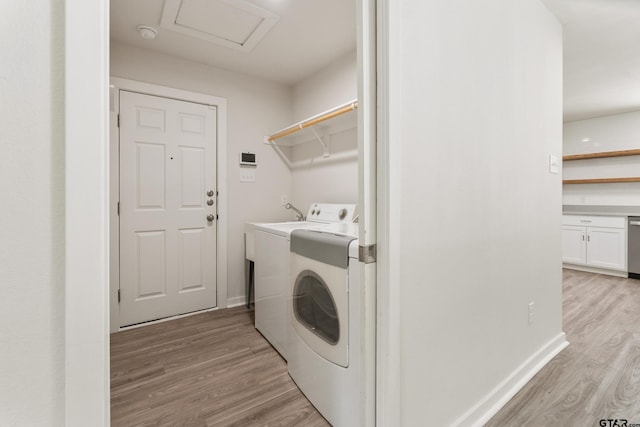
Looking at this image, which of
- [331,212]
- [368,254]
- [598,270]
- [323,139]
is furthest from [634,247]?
[368,254]

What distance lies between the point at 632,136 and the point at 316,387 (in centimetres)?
562

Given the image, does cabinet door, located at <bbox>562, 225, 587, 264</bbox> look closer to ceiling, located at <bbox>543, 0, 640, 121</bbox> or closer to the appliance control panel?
ceiling, located at <bbox>543, 0, 640, 121</bbox>

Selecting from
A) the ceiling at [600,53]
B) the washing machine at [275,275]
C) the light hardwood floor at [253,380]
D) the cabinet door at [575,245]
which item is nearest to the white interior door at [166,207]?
the light hardwood floor at [253,380]

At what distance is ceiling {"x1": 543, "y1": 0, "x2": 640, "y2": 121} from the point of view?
6.14 ft

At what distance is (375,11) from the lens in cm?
101

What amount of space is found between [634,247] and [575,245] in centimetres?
61

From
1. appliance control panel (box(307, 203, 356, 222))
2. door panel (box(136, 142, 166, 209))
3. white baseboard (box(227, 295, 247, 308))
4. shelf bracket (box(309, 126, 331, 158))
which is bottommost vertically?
white baseboard (box(227, 295, 247, 308))

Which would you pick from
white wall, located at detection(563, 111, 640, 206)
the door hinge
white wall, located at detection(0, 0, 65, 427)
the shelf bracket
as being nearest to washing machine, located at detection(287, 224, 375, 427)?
the door hinge

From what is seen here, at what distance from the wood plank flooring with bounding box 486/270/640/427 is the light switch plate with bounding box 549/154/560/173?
1259 millimetres

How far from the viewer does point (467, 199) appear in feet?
4.27

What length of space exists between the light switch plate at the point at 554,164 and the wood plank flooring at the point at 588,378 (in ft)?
4.13

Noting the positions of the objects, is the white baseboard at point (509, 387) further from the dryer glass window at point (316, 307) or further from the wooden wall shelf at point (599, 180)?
the wooden wall shelf at point (599, 180)

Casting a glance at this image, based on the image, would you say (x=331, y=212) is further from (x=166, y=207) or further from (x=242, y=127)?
(x=166, y=207)

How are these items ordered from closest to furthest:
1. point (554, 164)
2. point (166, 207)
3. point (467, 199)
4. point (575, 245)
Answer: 1. point (467, 199)
2. point (554, 164)
3. point (166, 207)
4. point (575, 245)
